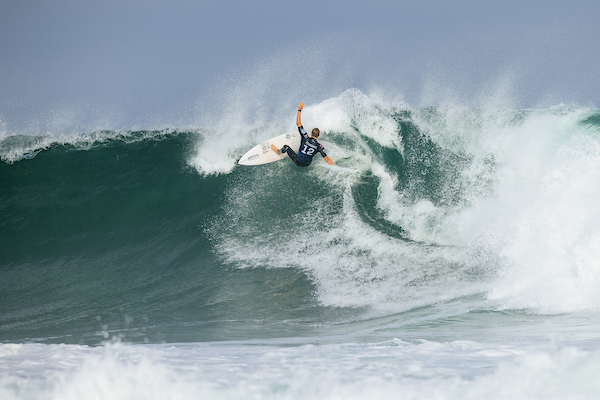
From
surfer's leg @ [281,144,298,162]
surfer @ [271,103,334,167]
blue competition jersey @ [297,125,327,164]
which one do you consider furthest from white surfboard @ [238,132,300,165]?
blue competition jersey @ [297,125,327,164]

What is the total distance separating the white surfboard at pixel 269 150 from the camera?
24.9ft

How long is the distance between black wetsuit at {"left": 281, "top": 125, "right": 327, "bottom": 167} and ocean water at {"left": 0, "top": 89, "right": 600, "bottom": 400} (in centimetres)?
33

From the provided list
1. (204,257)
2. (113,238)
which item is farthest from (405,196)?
(113,238)

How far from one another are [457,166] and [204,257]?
16.2 feet

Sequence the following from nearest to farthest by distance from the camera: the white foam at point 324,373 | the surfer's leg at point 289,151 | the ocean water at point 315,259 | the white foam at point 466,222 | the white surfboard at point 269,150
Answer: the white foam at point 324,373 → the ocean water at point 315,259 → the white foam at point 466,222 → the surfer's leg at point 289,151 → the white surfboard at point 269,150

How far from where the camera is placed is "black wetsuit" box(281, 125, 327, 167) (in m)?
7.14

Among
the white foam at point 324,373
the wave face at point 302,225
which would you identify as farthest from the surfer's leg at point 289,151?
the white foam at point 324,373

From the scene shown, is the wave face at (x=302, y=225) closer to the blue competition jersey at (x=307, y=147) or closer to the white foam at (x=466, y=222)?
the white foam at (x=466, y=222)

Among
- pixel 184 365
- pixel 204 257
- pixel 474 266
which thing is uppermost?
pixel 204 257

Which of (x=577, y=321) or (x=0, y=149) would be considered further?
(x=0, y=149)

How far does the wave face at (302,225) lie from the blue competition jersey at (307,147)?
443 mm

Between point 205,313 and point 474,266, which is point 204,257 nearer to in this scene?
point 205,313

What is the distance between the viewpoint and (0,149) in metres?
7.91

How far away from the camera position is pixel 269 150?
7.60 metres
